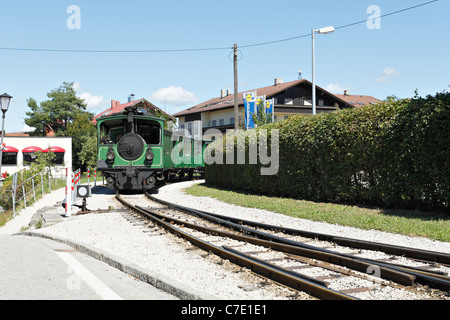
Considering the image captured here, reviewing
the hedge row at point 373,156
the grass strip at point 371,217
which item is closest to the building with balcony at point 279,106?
the hedge row at point 373,156

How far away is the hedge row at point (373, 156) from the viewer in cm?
1004

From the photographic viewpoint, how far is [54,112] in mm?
72875

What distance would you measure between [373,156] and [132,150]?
10.7 metres

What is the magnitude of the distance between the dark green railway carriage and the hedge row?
543 centimetres

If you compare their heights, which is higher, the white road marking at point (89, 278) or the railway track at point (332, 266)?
the railway track at point (332, 266)

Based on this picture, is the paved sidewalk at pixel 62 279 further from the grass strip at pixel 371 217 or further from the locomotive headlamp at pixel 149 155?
the locomotive headlamp at pixel 149 155

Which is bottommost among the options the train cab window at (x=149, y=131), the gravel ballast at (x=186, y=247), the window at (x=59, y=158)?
the gravel ballast at (x=186, y=247)

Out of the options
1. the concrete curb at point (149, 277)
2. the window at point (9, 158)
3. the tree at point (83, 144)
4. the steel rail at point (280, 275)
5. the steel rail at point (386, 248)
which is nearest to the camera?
the steel rail at point (280, 275)

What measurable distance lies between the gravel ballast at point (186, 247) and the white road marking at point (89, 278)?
59 centimetres

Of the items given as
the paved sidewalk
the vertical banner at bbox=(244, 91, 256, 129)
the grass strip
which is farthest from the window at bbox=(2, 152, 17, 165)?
the paved sidewalk

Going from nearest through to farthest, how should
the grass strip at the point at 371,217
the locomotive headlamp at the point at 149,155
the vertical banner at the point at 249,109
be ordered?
the grass strip at the point at 371,217 → the locomotive headlamp at the point at 149,155 → the vertical banner at the point at 249,109
